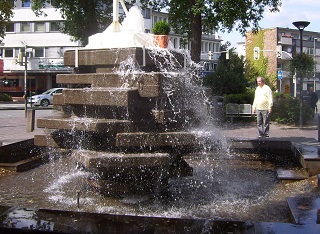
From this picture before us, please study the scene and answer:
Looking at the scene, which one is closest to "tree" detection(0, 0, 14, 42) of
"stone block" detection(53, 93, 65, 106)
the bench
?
the bench

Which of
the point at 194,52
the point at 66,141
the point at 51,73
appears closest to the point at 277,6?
the point at 194,52

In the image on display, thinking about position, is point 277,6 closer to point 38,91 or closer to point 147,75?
point 147,75

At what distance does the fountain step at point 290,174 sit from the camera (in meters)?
7.54

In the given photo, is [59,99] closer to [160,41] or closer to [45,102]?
[160,41]

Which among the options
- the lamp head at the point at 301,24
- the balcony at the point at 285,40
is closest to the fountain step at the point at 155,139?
the lamp head at the point at 301,24

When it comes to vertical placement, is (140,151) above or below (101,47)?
below

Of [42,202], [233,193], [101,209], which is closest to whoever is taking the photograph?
[101,209]

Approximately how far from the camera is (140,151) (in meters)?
5.91

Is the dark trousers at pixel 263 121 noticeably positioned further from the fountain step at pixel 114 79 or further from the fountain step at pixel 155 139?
the fountain step at pixel 114 79

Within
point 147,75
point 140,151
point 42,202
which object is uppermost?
point 147,75

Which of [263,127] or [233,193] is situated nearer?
[233,193]

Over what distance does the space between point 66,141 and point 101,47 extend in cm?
147

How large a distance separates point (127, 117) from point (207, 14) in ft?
42.5

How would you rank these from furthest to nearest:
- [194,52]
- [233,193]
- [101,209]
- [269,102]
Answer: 1. [194,52]
2. [269,102]
3. [233,193]
4. [101,209]
